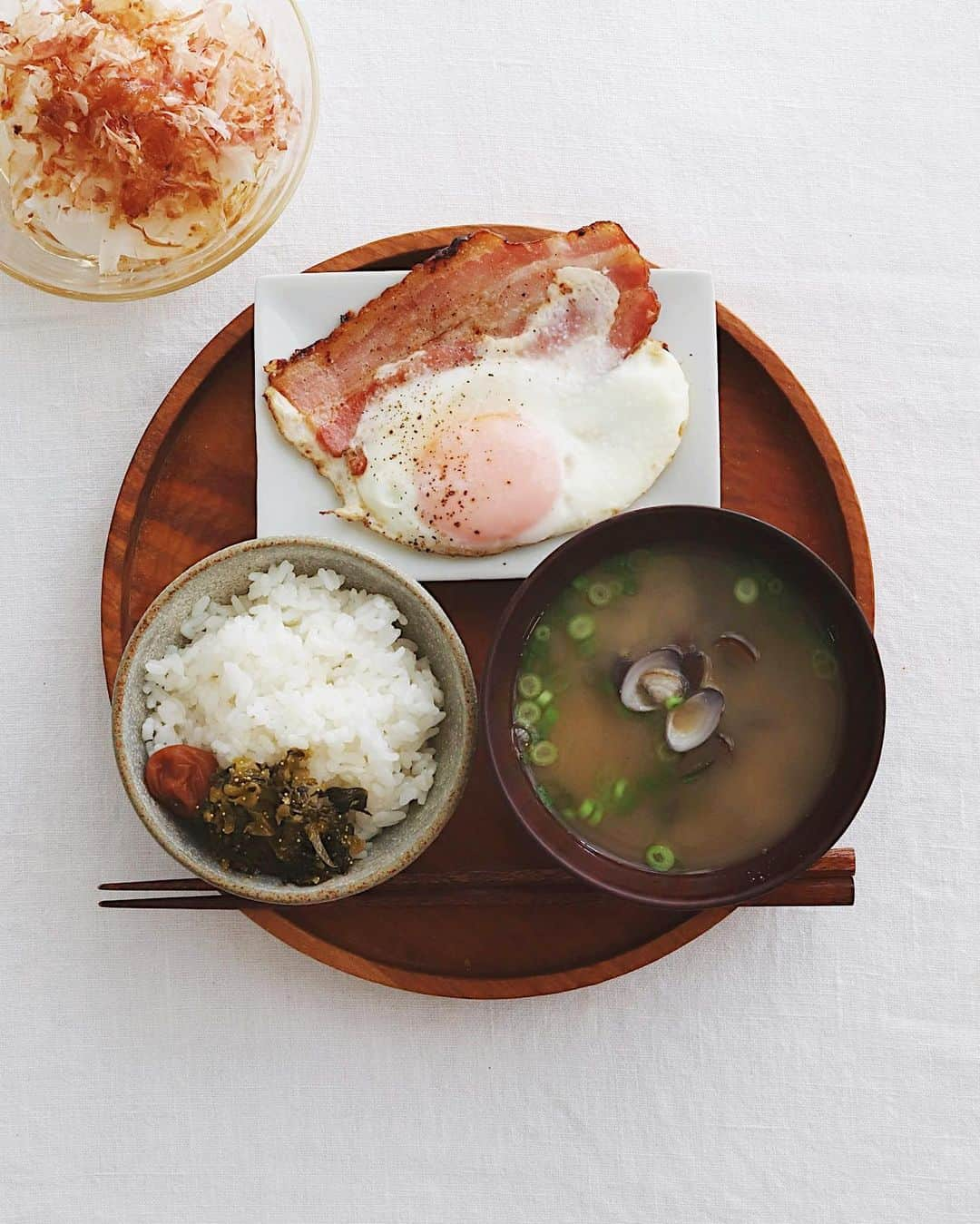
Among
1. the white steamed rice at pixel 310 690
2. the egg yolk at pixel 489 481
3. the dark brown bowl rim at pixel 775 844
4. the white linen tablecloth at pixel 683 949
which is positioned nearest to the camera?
the dark brown bowl rim at pixel 775 844

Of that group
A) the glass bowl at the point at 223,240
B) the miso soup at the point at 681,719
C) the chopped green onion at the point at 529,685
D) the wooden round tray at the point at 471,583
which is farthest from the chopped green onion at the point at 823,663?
the glass bowl at the point at 223,240

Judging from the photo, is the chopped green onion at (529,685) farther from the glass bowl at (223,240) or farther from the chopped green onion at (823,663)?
the glass bowl at (223,240)

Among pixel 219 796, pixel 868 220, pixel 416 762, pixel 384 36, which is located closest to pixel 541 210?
pixel 384 36

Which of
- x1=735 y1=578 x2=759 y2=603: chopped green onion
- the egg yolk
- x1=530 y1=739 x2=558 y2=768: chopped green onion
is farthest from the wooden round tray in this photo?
x1=735 y1=578 x2=759 y2=603: chopped green onion

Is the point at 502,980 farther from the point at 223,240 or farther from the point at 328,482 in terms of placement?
the point at 223,240

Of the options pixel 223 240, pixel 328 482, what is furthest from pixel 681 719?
pixel 223 240

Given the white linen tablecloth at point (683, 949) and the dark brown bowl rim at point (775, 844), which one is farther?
the white linen tablecloth at point (683, 949)

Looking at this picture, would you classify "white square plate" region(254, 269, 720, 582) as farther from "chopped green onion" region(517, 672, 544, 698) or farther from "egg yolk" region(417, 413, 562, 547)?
"chopped green onion" region(517, 672, 544, 698)
